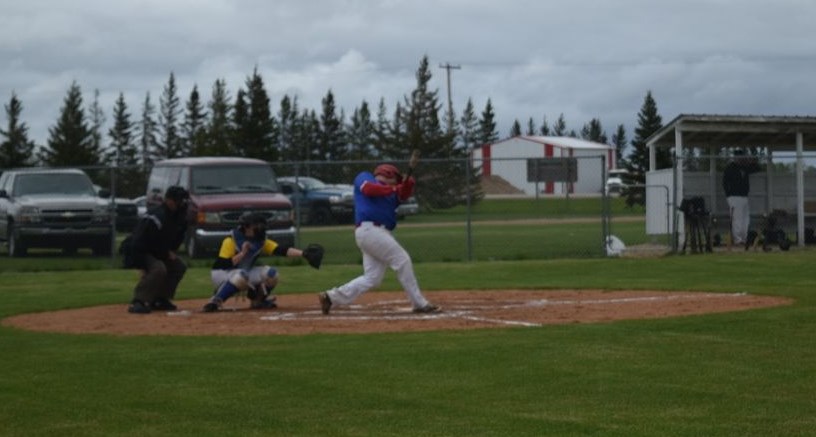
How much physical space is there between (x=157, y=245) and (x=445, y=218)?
16.6 meters

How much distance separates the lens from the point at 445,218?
110 ft

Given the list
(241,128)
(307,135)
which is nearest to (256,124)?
(241,128)

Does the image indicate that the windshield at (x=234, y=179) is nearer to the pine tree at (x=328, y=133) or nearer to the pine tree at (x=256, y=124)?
the pine tree at (x=256, y=124)

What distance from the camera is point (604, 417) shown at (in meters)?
8.62

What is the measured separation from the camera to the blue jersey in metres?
15.9

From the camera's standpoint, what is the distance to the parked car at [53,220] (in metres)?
29.6

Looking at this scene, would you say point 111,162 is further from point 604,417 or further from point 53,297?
point 604,417

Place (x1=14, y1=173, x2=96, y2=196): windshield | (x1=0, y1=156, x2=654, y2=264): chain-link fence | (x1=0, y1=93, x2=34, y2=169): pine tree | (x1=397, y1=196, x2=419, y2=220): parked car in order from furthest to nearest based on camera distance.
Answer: (x1=0, y1=93, x2=34, y2=169): pine tree → (x1=397, y1=196, x2=419, y2=220): parked car → (x1=14, y1=173, x2=96, y2=196): windshield → (x1=0, y1=156, x2=654, y2=264): chain-link fence

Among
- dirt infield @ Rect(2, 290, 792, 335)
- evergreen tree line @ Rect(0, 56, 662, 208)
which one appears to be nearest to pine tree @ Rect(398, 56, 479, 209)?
evergreen tree line @ Rect(0, 56, 662, 208)

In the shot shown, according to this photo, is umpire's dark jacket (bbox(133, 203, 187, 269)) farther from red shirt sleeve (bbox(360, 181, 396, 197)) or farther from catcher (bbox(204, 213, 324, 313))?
red shirt sleeve (bbox(360, 181, 396, 197))

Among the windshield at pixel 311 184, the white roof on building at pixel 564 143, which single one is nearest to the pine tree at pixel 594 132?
the white roof on building at pixel 564 143

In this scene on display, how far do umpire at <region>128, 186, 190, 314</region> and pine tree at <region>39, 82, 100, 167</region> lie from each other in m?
43.3

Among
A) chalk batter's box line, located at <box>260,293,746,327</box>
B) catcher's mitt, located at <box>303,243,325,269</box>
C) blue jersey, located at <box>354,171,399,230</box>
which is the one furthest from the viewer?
catcher's mitt, located at <box>303,243,325,269</box>

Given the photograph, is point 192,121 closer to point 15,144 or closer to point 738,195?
point 15,144
